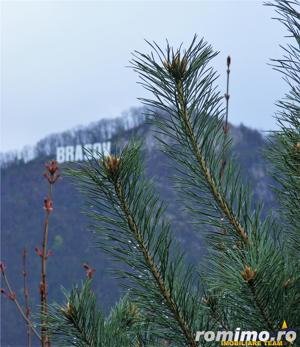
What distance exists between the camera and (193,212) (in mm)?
1929

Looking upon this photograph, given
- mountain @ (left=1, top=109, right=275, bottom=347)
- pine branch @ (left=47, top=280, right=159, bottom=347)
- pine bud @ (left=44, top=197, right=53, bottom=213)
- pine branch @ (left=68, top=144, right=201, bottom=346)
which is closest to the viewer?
pine branch @ (left=68, top=144, right=201, bottom=346)

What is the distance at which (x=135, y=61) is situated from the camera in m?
1.76

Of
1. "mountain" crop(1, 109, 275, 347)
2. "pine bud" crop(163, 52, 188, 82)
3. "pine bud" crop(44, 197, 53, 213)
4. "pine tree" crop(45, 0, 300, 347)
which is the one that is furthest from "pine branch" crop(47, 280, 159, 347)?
"mountain" crop(1, 109, 275, 347)

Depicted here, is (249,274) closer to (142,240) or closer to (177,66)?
(142,240)

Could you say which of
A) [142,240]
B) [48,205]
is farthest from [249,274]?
[48,205]

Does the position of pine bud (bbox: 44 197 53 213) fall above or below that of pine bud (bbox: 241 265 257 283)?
above

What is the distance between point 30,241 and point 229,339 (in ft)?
254

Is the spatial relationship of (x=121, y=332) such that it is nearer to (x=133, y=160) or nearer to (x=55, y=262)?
(x=133, y=160)

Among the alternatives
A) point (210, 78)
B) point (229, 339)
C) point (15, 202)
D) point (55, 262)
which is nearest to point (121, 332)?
point (229, 339)

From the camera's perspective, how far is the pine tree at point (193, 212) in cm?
172

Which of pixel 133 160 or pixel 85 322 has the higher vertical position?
pixel 133 160

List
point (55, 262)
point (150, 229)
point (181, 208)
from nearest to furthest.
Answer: point (150, 229) < point (181, 208) < point (55, 262)

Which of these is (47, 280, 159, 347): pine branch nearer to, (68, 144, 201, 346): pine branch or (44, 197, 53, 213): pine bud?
(68, 144, 201, 346): pine branch

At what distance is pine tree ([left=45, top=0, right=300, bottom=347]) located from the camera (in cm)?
172
